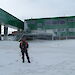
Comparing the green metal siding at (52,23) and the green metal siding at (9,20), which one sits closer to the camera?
the green metal siding at (9,20)

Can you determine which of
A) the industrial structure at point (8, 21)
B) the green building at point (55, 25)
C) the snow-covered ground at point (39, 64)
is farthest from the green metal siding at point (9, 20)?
the snow-covered ground at point (39, 64)

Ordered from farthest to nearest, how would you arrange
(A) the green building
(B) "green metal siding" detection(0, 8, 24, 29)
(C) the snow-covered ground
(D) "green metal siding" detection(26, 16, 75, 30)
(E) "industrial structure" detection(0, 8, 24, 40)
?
1. (D) "green metal siding" detection(26, 16, 75, 30)
2. (A) the green building
3. (E) "industrial structure" detection(0, 8, 24, 40)
4. (B) "green metal siding" detection(0, 8, 24, 29)
5. (C) the snow-covered ground

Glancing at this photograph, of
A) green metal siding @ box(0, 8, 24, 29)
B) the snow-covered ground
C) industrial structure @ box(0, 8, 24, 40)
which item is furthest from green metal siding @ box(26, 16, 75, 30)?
the snow-covered ground

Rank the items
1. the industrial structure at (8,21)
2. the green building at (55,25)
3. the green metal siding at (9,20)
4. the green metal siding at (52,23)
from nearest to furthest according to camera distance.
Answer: the green metal siding at (9,20), the industrial structure at (8,21), the green building at (55,25), the green metal siding at (52,23)

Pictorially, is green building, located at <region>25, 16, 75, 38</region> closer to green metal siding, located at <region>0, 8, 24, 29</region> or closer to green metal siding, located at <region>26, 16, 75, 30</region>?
green metal siding, located at <region>26, 16, 75, 30</region>

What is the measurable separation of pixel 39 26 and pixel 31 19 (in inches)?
139

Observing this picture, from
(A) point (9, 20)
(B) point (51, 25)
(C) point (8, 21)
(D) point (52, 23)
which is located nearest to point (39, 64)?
(C) point (8, 21)

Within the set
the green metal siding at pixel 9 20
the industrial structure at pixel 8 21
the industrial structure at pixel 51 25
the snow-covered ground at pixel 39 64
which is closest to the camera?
the snow-covered ground at pixel 39 64

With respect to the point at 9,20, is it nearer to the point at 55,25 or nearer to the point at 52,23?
the point at 52,23

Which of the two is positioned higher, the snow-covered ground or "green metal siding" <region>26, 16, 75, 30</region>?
"green metal siding" <region>26, 16, 75, 30</region>

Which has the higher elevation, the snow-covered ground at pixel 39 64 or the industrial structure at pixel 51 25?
the industrial structure at pixel 51 25

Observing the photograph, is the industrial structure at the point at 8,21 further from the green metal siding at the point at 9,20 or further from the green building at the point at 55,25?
the green building at the point at 55,25

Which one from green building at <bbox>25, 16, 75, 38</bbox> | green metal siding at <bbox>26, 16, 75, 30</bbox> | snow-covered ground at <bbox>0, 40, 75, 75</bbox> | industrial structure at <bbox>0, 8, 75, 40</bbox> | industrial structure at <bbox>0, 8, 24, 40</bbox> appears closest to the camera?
snow-covered ground at <bbox>0, 40, 75, 75</bbox>

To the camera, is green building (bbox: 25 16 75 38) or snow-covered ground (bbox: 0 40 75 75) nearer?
snow-covered ground (bbox: 0 40 75 75)
